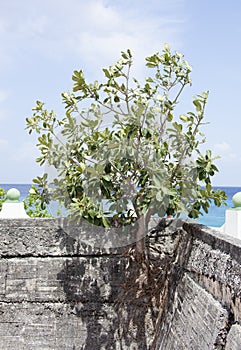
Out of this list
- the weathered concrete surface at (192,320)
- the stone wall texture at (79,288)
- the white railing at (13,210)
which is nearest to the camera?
the weathered concrete surface at (192,320)

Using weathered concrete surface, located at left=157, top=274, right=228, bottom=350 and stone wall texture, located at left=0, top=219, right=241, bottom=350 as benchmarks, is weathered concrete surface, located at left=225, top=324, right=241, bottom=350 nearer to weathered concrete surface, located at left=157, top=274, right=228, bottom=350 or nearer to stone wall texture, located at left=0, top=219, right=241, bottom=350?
weathered concrete surface, located at left=157, top=274, right=228, bottom=350

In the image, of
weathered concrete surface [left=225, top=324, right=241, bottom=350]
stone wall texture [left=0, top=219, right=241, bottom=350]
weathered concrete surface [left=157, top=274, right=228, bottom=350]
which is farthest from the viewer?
stone wall texture [left=0, top=219, right=241, bottom=350]

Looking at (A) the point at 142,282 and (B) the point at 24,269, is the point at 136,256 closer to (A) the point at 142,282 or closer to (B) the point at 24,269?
(A) the point at 142,282

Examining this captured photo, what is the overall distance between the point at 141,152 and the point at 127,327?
1078 mm

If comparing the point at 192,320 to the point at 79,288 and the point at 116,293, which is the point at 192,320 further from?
the point at 79,288

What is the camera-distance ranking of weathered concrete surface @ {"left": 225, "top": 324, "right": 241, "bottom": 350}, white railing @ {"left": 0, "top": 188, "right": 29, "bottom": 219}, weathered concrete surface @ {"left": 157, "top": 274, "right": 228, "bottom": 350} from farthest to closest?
white railing @ {"left": 0, "top": 188, "right": 29, "bottom": 219}
weathered concrete surface @ {"left": 157, "top": 274, "right": 228, "bottom": 350}
weathered concrete surface @ {"left": 225, "top": 324, "right": 241, "bottom": 350}

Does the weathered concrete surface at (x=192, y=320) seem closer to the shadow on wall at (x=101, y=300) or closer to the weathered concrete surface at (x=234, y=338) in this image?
the weathered concrete surface at (x=234, y=338)

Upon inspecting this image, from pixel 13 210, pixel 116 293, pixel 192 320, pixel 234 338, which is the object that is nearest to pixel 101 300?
pixel 116 293

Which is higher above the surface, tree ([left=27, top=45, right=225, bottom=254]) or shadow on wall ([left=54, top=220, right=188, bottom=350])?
tree ([left=27, top=45, right=225, bottom=254])

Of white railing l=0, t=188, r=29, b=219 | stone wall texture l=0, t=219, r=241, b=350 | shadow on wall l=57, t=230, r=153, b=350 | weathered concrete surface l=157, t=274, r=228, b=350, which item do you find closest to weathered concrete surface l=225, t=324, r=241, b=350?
weathered concrete surface l=157, t=274, r=228, b=350

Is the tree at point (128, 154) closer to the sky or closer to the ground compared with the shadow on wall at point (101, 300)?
closer to the sky

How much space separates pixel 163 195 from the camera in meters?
2.41

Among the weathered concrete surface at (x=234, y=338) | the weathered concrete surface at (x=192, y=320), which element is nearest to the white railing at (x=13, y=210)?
the weathered concrete surface at (x=192, y=320)

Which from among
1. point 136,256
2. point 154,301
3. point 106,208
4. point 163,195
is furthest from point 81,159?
point 154,301
